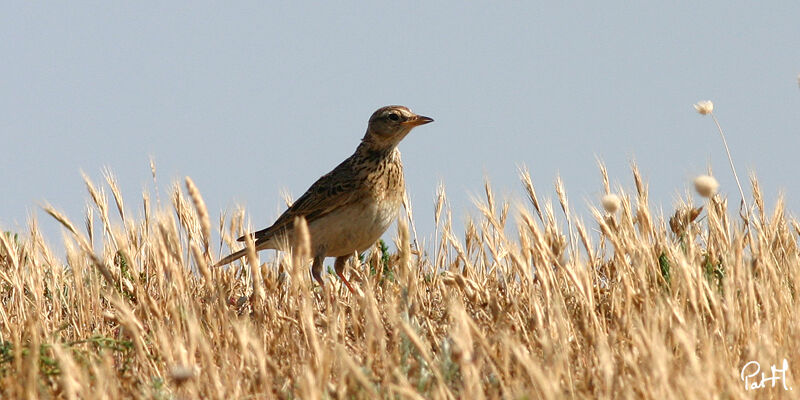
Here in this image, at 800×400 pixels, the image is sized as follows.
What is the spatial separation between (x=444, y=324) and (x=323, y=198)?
2292 millimetres

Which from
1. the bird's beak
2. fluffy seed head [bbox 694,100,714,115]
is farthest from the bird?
fluffy seed head [bbox 694,100,714,115]

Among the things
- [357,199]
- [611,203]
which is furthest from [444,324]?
[357,199]

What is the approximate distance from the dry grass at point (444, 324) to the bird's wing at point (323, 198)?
2.16ft

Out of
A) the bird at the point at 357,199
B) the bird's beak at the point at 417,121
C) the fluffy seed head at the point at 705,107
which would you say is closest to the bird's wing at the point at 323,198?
the bird at the point at 357,199

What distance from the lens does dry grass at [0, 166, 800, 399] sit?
10.6ft

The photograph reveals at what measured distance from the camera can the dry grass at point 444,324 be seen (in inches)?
127

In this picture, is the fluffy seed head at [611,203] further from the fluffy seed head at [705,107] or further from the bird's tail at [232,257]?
the bird's tail at [232,257]

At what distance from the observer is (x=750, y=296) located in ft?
13.0

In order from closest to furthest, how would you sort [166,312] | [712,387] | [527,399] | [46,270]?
[712,387]
[527,399]
[166,312]
[46,270]

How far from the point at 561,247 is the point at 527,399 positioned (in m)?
1.67

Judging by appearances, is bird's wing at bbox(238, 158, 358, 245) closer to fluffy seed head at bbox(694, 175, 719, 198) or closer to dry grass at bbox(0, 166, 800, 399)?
dry grass at bbox(0, 166, 800, 399)

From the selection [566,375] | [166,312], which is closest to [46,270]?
[166,312]

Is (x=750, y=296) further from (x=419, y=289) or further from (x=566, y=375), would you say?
(x=419, y=289)

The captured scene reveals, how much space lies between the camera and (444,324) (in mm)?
5570
